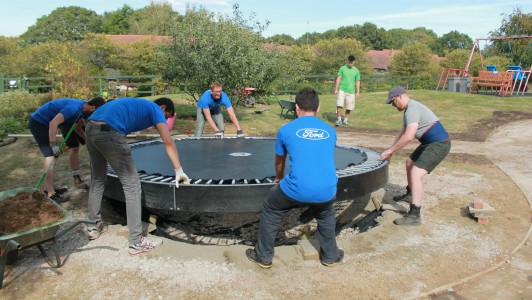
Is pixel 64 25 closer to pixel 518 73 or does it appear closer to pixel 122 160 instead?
pixel 518 73

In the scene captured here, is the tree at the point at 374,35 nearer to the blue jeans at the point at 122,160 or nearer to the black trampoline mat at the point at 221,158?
the black trampoline mat at the point at 221,158

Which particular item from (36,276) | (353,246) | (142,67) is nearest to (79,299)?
(36,276)

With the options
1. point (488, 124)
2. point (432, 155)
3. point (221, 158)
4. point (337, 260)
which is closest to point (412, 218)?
point (432, 155)

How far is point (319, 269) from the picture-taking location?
291 cm

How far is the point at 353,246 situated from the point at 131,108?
1.93m

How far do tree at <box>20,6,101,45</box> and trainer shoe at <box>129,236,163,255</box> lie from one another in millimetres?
59252

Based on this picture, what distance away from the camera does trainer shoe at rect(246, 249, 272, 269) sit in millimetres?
2889

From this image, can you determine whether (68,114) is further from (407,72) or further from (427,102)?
(407,72)

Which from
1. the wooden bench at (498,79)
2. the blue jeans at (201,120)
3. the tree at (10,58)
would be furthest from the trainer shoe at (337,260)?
the tree at (10,58)

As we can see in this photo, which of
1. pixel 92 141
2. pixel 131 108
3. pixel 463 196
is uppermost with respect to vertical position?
pixel 131 108

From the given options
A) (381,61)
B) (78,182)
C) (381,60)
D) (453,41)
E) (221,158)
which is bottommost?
(78,182)

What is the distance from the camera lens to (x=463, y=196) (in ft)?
15.5

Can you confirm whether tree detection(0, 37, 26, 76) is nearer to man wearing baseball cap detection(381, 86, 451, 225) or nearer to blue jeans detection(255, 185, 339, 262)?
man wearing baseball cap detection(381, 86, 451, 225)

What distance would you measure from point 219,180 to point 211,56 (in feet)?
19.6
